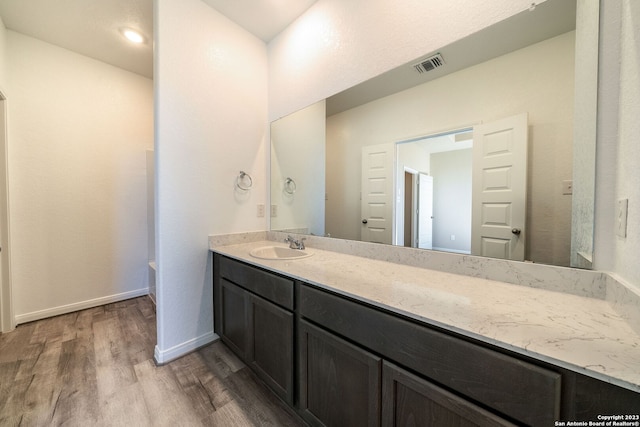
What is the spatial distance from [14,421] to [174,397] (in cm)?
74

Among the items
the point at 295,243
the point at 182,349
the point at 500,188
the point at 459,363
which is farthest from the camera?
the point at 295,243

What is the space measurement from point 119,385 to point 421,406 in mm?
1791

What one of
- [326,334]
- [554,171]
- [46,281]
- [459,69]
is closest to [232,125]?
[459,69]

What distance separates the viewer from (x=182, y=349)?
1.72 meters

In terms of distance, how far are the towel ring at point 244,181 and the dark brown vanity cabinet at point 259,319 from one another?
0.65 m

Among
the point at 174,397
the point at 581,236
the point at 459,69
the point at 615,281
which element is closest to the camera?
the point at 615,281

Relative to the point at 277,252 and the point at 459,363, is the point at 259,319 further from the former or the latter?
the point at 459,363

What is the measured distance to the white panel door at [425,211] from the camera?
1.29 m

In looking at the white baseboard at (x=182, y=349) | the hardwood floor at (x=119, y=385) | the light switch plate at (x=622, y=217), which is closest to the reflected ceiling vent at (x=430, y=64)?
the light switch plate at (x=622, y=217)

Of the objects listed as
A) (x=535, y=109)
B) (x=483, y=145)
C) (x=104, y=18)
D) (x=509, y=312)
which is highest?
(x=104, y=18)

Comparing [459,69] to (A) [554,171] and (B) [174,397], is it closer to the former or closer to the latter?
(A) [554,171]

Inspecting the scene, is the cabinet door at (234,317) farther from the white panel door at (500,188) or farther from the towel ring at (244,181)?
the white panel door at (500,188)

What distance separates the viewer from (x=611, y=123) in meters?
0.80

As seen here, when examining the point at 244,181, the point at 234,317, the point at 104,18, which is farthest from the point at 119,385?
the point at 104,18
